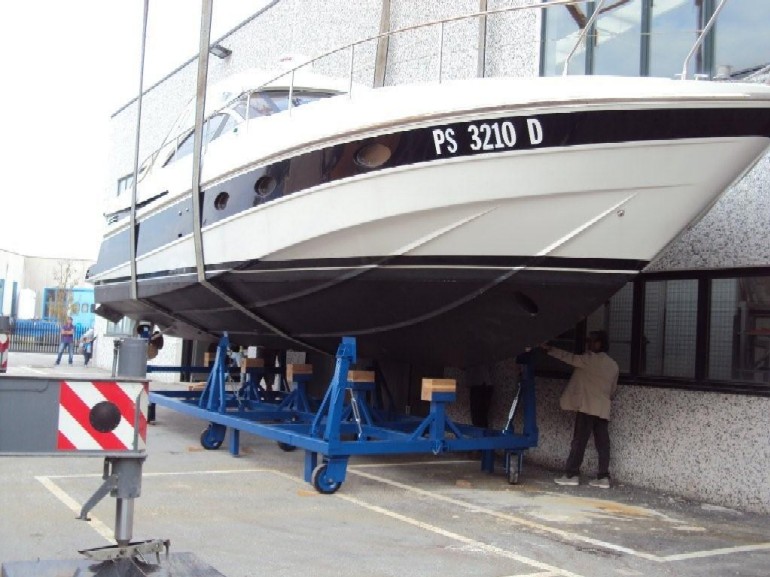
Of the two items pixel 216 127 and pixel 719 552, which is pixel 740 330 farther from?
pixel 216 127

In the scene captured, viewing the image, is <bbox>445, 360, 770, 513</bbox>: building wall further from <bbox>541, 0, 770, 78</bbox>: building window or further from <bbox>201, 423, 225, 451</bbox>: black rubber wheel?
<bbox>201, 423, 225, 451</bbox>: black rubber wheel

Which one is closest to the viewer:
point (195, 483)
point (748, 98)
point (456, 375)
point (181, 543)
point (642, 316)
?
point (181, 543)

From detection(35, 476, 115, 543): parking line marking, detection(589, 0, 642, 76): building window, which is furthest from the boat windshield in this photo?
detection(35, 476, 115, 543): parking line marking

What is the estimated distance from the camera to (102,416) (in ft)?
10.2

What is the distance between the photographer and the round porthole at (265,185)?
6.45 m

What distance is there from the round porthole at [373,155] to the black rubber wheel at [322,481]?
2154 mm

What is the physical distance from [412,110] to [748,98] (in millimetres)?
2003

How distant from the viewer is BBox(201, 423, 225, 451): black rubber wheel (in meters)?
8.36

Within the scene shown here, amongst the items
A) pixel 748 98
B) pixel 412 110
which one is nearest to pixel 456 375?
pixel 412 110

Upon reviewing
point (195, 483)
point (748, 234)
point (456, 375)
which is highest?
point (748, 234)

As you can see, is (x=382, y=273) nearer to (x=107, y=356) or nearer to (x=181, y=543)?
(x=181, y=543)

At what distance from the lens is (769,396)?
602 centimetres

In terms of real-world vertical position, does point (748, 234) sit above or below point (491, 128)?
below

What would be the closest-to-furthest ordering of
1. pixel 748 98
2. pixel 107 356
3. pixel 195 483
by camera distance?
pixel 748 98 → pixel 195 483 → pixel 107 356
